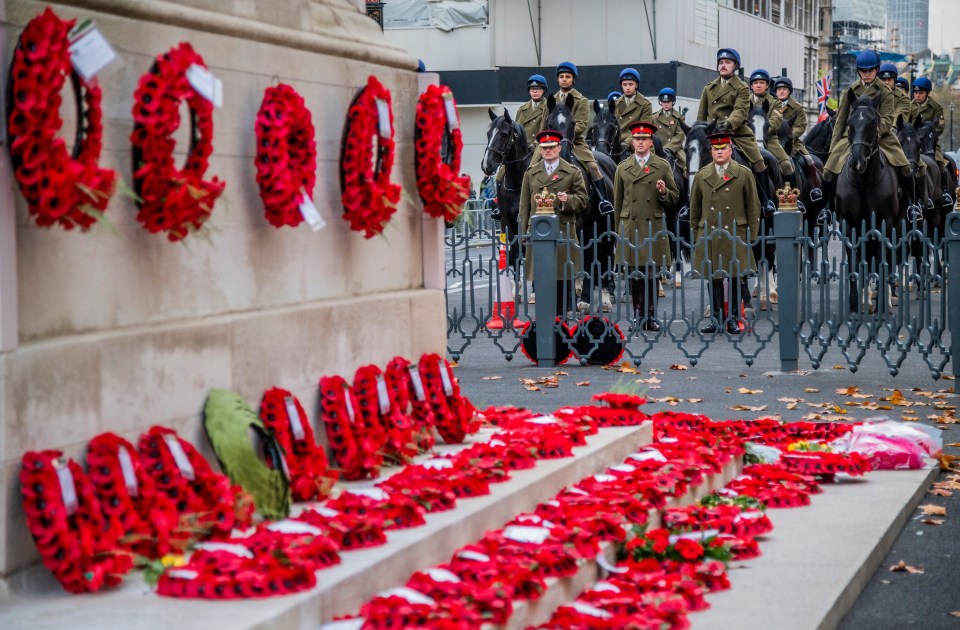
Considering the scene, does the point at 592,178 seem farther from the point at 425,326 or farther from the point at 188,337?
the point at 188,337

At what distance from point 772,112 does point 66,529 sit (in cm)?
1888

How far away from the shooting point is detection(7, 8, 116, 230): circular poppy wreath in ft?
16.5

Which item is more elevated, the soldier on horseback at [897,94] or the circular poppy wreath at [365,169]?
the soldier on horseback at [897,94]

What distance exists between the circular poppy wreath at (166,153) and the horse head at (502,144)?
12868 mm

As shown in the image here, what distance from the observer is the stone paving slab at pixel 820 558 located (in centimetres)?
604

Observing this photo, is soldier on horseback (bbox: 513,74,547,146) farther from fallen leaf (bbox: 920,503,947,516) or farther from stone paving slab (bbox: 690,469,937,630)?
fallen leaf (bbox: 920,503,947,516)

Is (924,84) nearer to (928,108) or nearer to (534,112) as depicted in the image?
(928,108)

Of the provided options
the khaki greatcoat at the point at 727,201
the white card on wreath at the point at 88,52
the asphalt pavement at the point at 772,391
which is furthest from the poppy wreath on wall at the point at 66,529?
the khaki greatcoat at the point at 727,201

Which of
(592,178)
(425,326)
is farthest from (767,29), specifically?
(425,326)

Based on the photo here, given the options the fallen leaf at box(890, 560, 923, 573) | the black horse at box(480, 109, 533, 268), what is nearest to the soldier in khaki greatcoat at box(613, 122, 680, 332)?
the black horse at box(480, 109, 533, 268)

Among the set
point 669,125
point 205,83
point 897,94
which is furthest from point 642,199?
point 205,83

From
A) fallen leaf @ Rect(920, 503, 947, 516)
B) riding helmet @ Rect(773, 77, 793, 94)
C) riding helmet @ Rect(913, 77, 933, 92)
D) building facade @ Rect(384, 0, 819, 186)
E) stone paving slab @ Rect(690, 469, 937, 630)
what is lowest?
fallen leaf @ Rect(920, 503, 947, 516)

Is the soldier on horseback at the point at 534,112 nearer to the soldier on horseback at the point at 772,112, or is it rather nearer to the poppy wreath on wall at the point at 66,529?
the soldier on horseback at the point at 772,112

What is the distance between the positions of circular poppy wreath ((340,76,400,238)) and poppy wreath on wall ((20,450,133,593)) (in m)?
2.59
